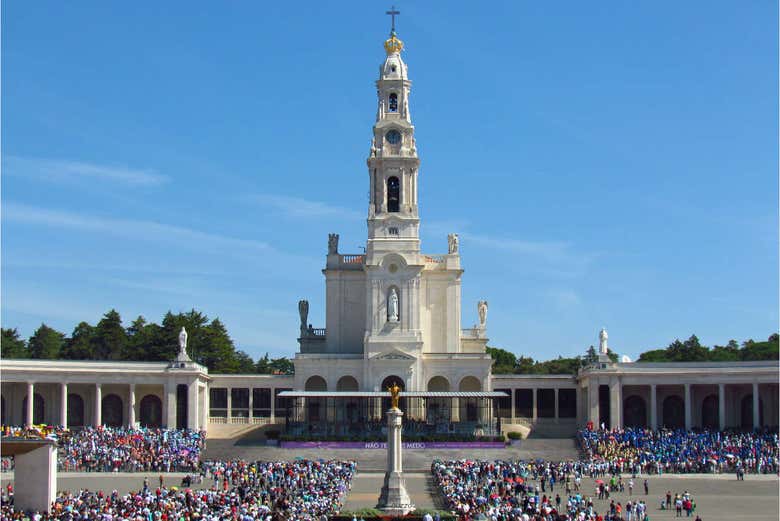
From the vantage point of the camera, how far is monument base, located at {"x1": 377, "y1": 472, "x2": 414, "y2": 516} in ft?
170

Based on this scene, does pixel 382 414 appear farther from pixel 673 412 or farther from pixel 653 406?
pixel 673 412

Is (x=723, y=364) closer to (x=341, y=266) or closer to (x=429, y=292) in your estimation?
(x=429, y=292)

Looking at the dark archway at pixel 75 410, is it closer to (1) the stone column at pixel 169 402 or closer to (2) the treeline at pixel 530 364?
(1) the stone column at pixel 169 402

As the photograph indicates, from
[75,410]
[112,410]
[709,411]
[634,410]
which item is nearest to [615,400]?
[634,410]

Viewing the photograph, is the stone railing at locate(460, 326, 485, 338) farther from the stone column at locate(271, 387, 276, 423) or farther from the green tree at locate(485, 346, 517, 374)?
the green tree at locate(485, 346, 517, 374)

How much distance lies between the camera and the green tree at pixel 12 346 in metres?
122

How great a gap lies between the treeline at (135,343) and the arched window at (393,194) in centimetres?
2669

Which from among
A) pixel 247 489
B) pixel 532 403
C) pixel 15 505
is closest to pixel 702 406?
pixel 532 403

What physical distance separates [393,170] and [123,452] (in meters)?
30.9

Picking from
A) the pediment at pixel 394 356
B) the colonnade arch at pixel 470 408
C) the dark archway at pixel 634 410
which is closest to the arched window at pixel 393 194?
the pediment at pixel 394 356

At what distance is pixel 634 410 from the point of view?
95812 millimetres

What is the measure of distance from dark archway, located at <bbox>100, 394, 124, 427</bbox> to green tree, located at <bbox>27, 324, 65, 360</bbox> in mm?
33603

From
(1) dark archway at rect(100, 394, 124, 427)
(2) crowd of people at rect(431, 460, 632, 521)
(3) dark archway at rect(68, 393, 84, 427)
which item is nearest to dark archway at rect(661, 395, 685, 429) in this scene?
(2) crowd of people at rect(431, 460, 632, 521)

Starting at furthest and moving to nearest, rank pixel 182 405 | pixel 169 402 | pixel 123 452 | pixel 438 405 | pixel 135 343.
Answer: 1. pixel 135 343
2. pixel 182 405
3. pixel 438 405
4. pixel 169 402
5. pixel 123 452
